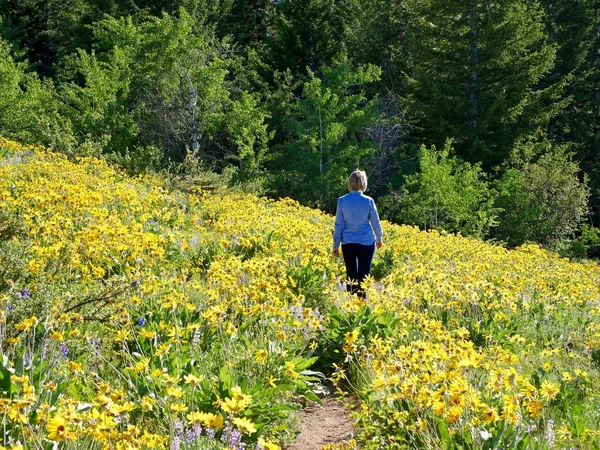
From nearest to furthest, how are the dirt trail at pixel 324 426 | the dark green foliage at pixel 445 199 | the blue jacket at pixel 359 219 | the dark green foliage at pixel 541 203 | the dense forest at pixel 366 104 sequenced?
the dirt trail at pixel 324 426
the blue jacket at pixel 359 219
the dark green foliage at pixel 445 199
the dense forest at pixel 366 104
the dark green foliage at pixel 541 203

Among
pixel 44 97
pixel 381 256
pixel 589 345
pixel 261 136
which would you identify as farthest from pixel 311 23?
pixel 589 345

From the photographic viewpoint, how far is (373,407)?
12.4 ft

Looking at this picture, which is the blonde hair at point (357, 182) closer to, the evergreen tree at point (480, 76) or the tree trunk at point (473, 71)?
the evergreen tree at point (480, 76)

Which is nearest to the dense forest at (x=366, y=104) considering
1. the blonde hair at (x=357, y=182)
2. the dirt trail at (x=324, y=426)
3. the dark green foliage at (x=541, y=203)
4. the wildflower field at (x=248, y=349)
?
the dark green foliage at (x=541, y=203)

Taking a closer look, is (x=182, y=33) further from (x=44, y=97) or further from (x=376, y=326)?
(x=376, y=326)

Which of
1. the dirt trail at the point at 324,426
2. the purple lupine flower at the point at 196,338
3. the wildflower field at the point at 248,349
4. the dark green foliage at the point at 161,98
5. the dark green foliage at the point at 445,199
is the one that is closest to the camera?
the wildflower field at the point at 248,349

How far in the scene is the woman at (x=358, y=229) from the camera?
6.85 meters

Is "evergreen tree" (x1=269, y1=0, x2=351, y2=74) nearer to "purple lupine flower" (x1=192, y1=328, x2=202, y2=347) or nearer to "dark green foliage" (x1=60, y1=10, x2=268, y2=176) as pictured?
"dark green foliage" (x1=60, y1=10, x2=268, y2=176)

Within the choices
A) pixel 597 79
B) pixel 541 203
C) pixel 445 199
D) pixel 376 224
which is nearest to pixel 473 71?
pixel 541 203

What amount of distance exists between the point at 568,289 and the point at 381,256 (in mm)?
3188

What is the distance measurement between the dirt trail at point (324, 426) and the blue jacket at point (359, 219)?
261 centimetres

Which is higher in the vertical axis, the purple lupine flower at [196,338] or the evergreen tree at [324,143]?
the evergreen tree at [324,143]

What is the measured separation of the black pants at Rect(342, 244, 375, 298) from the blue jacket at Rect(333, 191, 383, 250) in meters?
0.06

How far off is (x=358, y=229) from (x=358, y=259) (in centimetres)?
38
